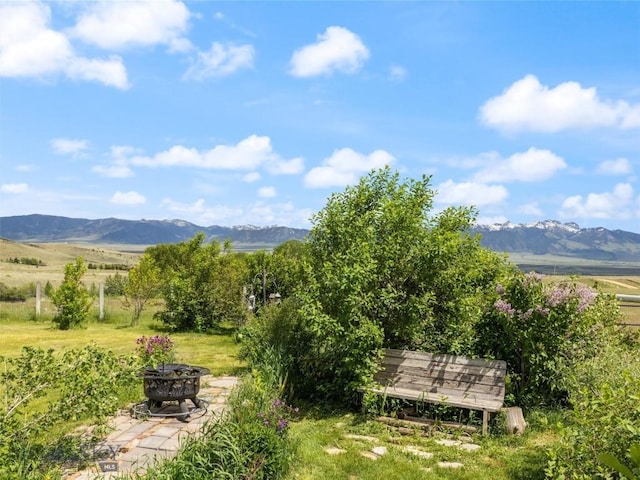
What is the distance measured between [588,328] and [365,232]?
3.27m

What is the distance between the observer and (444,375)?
676 cm

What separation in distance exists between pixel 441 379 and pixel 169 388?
350cm

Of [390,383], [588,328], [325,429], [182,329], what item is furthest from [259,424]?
[182,329]

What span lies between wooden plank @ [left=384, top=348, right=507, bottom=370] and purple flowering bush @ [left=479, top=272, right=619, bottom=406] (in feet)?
0.92

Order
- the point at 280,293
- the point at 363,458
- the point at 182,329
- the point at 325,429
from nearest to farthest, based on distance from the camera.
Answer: the point at 363,458
the point at 325,429
the point at 182,329
the point at 280,293

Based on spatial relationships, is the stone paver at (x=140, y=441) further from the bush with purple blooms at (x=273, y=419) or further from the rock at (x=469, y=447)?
the rock at (x=469, y=447)

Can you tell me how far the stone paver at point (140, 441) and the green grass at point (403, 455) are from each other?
3.81 ft

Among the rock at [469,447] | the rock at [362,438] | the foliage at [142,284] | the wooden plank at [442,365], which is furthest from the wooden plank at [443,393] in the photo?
the foliage at [142,284]

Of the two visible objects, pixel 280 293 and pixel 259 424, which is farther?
pixel 280 293

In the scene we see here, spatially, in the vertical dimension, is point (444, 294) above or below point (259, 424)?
above

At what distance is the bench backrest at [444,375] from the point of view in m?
6.56

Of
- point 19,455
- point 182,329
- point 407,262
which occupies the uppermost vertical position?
point 407,262

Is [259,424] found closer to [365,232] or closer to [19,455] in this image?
[19,455]

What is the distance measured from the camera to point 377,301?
7.18m
